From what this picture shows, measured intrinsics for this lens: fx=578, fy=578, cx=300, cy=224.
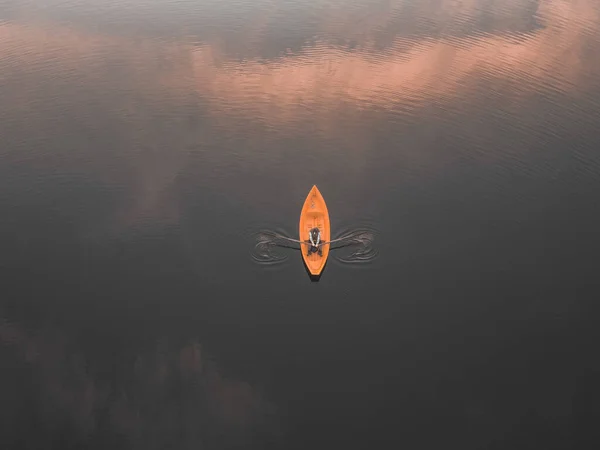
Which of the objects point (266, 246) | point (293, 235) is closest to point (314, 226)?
point (293, 235)

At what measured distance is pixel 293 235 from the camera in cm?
5341

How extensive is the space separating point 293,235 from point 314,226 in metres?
2.12

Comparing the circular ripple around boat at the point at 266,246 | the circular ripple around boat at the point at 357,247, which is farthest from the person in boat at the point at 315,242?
the circular ripple around boat at the point at 266,246

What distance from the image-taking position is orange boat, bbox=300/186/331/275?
1964 inches

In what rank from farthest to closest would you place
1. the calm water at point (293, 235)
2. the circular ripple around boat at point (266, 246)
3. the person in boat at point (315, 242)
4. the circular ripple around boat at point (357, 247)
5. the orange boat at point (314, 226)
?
the circular ripple around boat at point (266, 246), the circular ripple around boat at point (357, 247), the person in boat at point (315, 242), the orange boat at point (314, 226), the calm water at point (293, 235)

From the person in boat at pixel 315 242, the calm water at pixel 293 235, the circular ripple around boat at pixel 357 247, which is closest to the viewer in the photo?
the calm water at pixel 293 235

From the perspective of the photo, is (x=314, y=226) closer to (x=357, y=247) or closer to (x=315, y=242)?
(x=315, y=242)

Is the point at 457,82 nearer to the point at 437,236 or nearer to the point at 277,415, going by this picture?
the point at 437,236

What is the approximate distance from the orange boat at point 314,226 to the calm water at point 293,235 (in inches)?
46.9

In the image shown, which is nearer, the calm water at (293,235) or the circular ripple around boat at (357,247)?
the calm water at (293,235)

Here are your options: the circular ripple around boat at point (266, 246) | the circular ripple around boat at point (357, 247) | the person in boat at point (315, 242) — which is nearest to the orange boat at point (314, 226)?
the person in boat at point (315, 242)

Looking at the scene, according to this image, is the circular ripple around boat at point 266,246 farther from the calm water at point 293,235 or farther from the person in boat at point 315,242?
the person in boat at point 315,242

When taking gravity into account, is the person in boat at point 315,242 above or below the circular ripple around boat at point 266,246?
above

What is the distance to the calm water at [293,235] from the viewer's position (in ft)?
134
